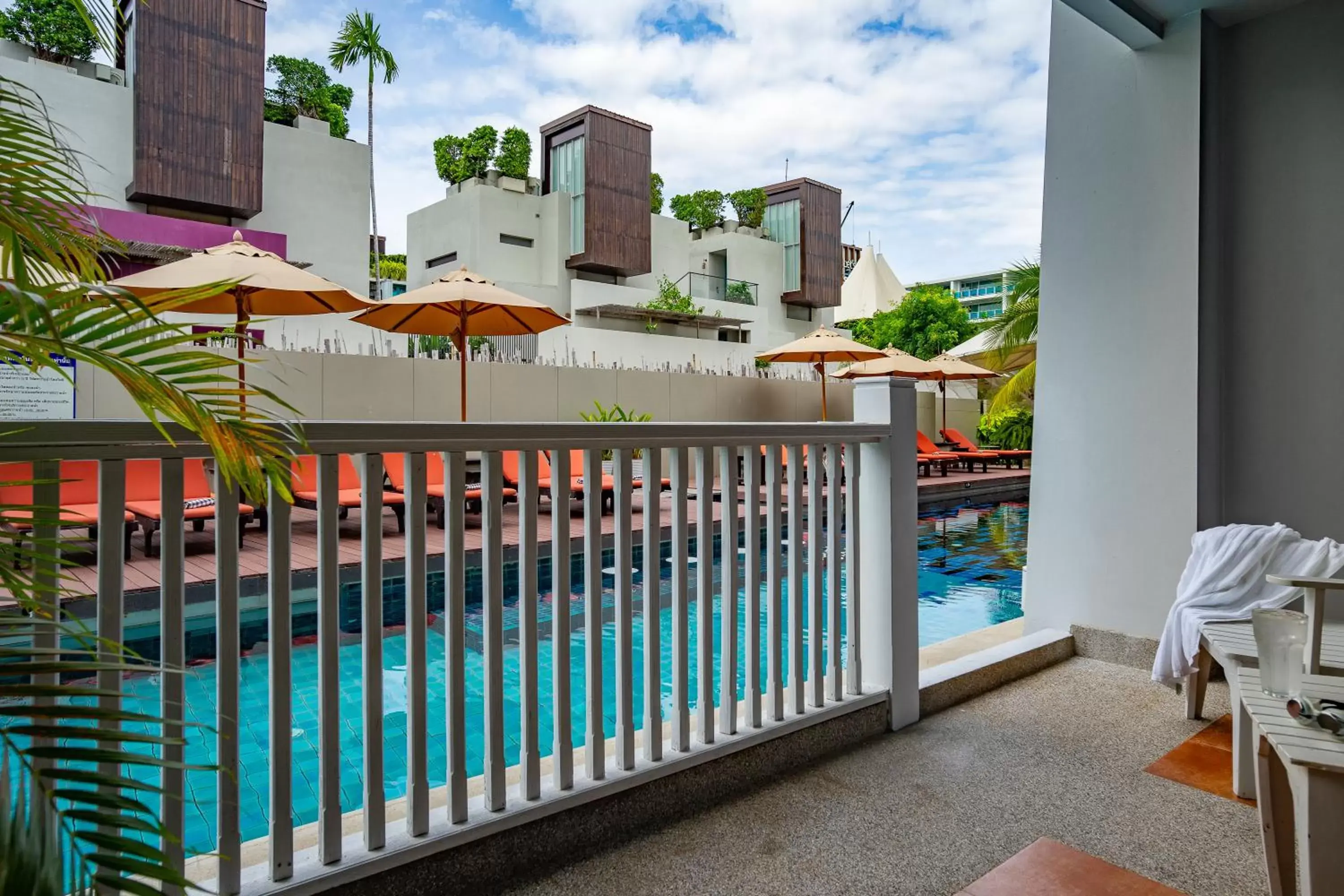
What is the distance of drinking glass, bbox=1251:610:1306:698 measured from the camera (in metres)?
1.72

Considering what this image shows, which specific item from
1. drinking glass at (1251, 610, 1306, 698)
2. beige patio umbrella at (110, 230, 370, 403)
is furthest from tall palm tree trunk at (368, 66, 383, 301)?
drinking glass at (1251, 610, 1306, 698)

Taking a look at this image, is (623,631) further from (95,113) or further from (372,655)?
(95,113)

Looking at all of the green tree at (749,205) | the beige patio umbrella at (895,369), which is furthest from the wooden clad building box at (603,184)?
the beige patio umbrella at (895,369)

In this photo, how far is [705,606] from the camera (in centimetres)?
218

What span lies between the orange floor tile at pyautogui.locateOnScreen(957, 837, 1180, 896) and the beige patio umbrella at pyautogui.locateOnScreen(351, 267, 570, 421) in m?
6.13

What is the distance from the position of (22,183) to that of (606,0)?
2677 cm

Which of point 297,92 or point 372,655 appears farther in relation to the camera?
point 297,92

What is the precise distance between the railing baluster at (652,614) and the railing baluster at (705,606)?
13 centimetres

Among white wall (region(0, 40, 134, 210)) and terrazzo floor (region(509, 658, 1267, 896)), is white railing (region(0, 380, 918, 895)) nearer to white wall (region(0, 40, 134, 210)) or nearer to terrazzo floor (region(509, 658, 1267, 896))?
terrazzo floor (region(509, 658, 1267, 896))

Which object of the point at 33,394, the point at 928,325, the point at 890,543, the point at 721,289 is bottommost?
the point at 890,543

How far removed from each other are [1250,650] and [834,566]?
112 centimetres

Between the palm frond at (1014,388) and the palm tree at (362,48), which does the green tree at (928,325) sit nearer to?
the palm frond at (1014,388)

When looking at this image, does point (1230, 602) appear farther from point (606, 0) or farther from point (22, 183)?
point (606, 0)

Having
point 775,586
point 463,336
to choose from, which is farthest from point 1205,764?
point 463,336
